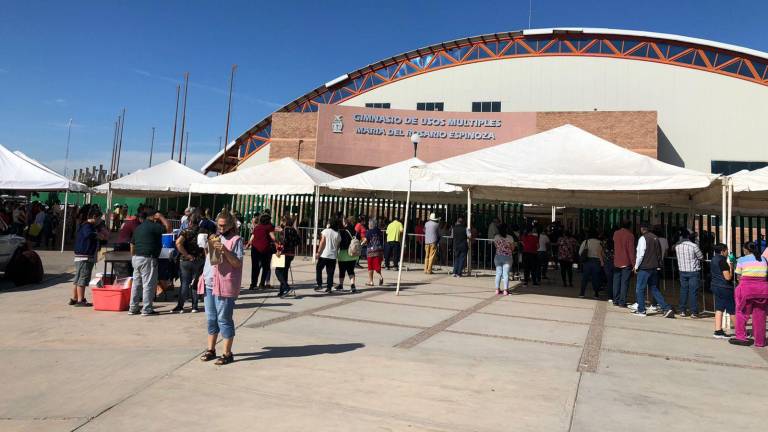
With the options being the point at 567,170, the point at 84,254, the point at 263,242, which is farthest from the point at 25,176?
the point at 567,170

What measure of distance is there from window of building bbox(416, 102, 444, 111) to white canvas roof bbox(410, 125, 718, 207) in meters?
24.5

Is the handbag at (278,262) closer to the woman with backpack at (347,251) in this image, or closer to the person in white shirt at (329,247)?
the person in white shirt at (329,247)

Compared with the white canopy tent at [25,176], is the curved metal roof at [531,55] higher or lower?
higher

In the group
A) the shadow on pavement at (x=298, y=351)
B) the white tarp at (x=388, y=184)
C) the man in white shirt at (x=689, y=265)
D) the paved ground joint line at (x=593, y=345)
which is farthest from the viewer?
the white tarp at (x=388, y=184)

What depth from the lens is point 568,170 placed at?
10.5 metres

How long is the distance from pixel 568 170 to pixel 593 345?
4.75m

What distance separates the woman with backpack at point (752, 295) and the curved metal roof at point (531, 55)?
99.2 ft

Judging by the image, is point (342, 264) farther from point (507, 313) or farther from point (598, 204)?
point (598, 204)

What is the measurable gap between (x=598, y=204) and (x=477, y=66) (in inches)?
878

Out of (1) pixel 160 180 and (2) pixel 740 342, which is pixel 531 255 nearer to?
(2) pixel 740 342

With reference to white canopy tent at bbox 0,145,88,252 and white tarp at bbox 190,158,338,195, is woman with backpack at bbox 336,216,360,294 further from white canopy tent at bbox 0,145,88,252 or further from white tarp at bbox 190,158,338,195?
white canopy tent at bbox 0,145,88,252

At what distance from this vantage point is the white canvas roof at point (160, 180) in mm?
20578

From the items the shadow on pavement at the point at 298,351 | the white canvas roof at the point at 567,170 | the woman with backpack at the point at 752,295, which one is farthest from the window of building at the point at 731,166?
the shadow on pavement at the point at 298,351

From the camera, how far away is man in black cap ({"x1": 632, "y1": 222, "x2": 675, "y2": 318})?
9.19 metres
